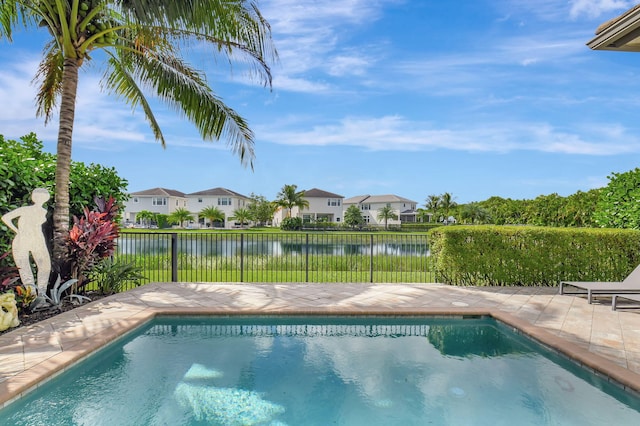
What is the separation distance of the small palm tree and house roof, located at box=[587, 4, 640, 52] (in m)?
51.7

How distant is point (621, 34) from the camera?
11.8 feet

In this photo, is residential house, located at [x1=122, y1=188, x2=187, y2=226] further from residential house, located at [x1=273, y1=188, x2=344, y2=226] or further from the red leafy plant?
the red leafy plant

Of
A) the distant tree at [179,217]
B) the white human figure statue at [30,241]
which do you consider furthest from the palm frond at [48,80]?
the distant tree at [179,217]

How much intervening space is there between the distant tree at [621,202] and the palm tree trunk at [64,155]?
11257 millimetres

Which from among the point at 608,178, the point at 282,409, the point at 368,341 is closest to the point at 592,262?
the point at 608,178

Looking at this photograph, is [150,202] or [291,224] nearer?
[291,224]

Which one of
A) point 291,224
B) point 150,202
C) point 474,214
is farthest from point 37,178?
point 150,202

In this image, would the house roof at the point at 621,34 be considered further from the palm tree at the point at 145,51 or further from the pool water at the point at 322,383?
the palm tree at the point at 145,51

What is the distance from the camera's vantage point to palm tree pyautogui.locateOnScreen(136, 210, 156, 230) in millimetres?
49072

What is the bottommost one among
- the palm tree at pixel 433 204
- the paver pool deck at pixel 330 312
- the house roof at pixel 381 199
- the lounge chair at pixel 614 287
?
the paver pool deck at pixel 330 312

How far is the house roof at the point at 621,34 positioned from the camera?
3406mm

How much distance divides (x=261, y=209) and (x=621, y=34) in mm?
51519

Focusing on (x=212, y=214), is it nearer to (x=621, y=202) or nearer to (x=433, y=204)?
(x=433, y=204)

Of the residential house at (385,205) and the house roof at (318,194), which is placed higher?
the house roof at (318,194)
